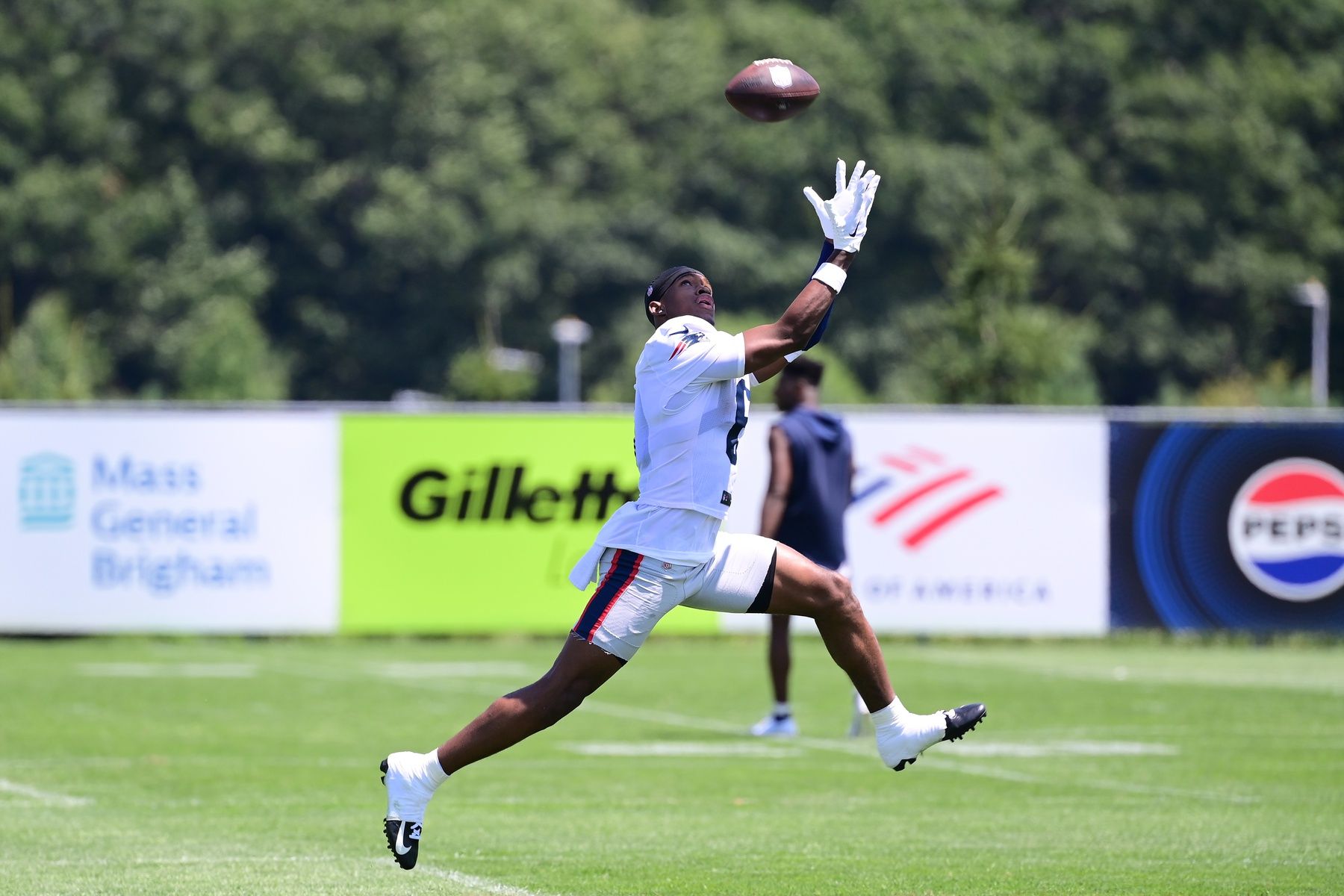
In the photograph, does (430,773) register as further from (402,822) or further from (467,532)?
(467,532)

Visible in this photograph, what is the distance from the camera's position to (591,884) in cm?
858

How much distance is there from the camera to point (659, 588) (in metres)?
8.21

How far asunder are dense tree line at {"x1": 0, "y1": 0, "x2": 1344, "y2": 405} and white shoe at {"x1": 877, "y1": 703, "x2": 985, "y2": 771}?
55649 mm

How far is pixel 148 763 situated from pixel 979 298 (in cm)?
2309

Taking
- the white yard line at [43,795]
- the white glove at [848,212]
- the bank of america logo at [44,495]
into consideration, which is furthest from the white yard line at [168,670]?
the white glove at [848,212]

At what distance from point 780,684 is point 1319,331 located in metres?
53.0

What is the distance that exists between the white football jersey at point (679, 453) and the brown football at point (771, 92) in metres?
1.23

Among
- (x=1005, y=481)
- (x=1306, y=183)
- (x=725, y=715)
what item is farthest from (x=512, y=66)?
(x=725, y=715)

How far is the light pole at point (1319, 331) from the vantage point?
61.0m

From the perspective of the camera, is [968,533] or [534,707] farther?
[968,533]

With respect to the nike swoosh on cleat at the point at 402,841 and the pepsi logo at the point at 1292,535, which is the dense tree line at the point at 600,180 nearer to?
the pepsi logo at the point at 1292,535

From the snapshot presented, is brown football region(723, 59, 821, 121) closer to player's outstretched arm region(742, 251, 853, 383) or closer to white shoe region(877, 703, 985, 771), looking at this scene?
player's outstretched arm region(742, 251, 853, 383)

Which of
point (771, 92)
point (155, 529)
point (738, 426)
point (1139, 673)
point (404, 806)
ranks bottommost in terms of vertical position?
point (1139, 673)

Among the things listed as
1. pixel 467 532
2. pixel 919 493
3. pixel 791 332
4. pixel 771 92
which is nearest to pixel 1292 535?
pixel 919 493
